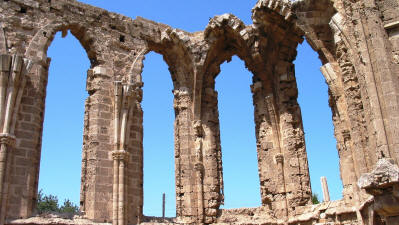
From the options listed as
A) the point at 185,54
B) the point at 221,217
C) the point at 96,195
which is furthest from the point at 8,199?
the point at 185,54

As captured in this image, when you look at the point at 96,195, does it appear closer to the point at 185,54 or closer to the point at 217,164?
the point at 217,164

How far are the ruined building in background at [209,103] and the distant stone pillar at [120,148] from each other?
2 centimetres

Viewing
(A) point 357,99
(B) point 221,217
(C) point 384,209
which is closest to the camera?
(C) point 384,209

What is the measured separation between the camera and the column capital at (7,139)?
8750 mm

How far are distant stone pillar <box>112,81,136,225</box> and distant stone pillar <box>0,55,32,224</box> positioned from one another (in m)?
2.10

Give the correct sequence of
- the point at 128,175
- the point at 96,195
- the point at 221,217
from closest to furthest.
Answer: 1. the point at 96,195
2. the point at 128,175
3. the point at 221,217

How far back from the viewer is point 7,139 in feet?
28.9

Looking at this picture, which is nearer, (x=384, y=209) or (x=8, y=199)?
(x=384, y=209)

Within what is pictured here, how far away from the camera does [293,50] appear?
11.9m

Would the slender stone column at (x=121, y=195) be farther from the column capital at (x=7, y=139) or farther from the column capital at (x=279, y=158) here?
the column capital at (x=279, y=158)

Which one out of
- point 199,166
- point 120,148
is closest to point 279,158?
point 199,166

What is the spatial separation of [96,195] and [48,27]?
12.9ft

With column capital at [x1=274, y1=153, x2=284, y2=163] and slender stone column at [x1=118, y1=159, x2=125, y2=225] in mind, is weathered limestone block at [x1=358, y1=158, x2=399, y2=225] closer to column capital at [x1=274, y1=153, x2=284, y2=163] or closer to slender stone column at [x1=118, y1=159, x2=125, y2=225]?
column capital at [x1=274, y1=153, x2=284, y2=163]

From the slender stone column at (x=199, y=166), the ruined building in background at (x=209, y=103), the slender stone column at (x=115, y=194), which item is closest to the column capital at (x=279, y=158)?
the ruined building in background at (x=209, y=103)
